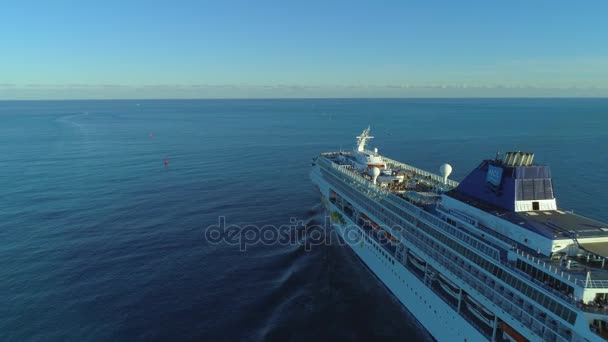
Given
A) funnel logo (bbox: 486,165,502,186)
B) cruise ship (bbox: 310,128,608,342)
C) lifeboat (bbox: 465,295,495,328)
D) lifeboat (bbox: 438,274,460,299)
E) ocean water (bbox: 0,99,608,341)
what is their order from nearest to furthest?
cruise ship (bbox: 310,128,608,342) < lifeboat (bbox: 465,295,495,328) < lifeboat (bbox: 438,274,460,299) < funnel logo (bbox: 486,165,502,186) < ocean water (bbox: 0,99,608,341)

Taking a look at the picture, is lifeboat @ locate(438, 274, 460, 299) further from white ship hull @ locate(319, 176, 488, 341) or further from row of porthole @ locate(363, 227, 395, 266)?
row of porthole @ locate(363, 227, 395, 266)

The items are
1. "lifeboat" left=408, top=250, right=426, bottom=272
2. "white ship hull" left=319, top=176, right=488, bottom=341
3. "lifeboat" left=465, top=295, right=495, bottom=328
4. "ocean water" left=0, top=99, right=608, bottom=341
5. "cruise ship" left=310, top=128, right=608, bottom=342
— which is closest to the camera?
"cruise ship" left=310, top=128, right=608, bottom=342

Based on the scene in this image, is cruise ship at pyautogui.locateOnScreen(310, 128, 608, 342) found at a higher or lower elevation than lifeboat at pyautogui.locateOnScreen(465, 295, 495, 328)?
higher

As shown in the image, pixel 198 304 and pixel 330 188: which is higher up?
pixel 330 188

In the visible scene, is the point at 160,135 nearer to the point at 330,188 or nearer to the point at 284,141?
the point at 284,141

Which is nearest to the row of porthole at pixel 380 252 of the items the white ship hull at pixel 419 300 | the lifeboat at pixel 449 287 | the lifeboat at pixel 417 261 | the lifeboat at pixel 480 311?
the white ship hull at pixel 419 300

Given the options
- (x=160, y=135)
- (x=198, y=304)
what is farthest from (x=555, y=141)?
(x=160, y=135)

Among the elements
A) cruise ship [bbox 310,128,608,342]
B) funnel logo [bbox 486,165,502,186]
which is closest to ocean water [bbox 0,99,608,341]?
cruise ship [bbox 310,128,608,342]
